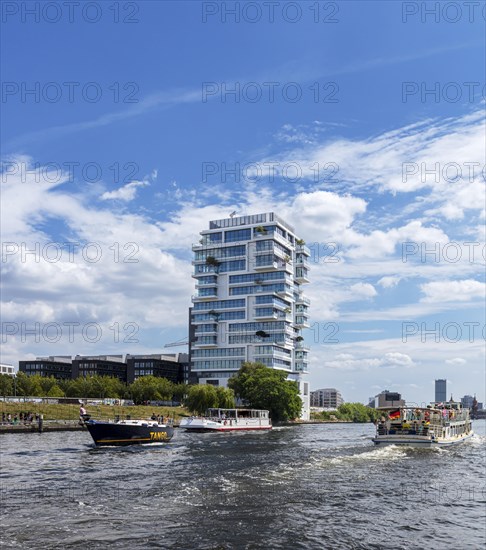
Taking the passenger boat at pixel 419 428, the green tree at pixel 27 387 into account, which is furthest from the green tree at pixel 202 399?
the green tree at pixel 27 387

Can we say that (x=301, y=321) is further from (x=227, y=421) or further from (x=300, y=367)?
(x=227, y=421)

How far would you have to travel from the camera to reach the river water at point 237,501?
2605 centimetres

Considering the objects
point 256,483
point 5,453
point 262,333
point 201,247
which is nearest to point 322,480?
point 256,483

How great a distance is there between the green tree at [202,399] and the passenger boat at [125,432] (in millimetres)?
53549

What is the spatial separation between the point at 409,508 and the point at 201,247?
516ft

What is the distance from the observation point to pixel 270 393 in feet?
469

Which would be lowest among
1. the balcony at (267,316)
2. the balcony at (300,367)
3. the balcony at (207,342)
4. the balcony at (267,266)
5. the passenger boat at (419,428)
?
the passenger boat at (419,428)

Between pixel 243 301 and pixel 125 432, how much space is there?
4541 inches

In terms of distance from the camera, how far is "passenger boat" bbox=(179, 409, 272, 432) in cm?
10194

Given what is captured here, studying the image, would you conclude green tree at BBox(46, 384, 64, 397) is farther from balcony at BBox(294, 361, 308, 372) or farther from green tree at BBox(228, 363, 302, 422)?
balcony at BBox(294, 361, 308, 372)

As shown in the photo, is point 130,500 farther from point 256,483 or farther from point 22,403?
point 22,403

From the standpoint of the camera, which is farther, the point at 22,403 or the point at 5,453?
the point at 22,403

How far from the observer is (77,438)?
78875 mm

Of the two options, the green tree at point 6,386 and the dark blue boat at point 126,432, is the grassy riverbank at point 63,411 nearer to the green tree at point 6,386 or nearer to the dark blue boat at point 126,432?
the dark blue boat at point 126,432
